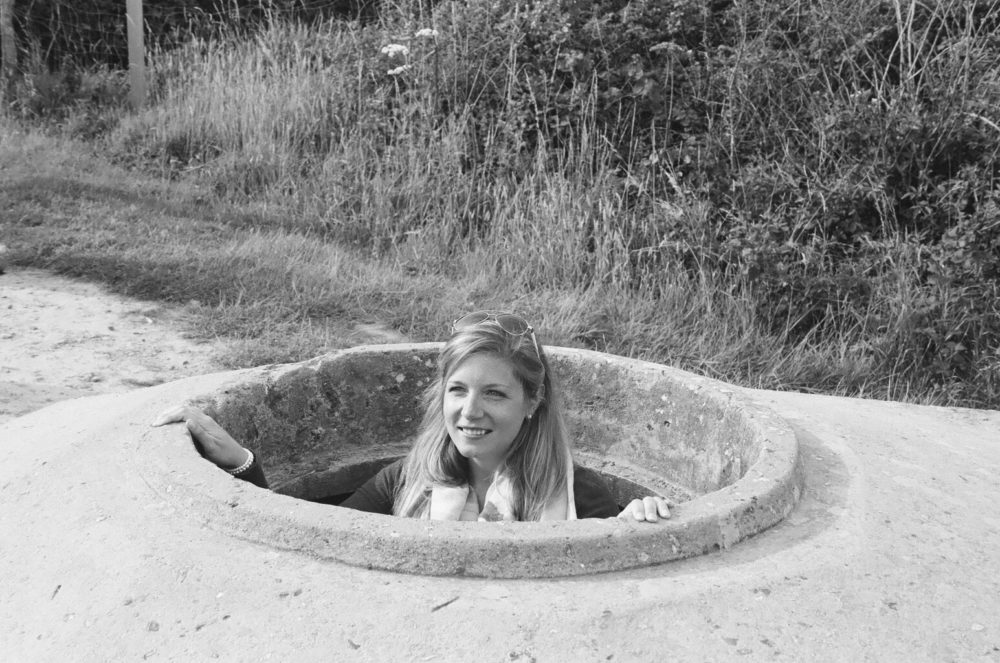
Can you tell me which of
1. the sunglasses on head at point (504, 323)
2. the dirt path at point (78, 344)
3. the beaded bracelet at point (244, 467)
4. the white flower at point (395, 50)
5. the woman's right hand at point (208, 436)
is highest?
the white flower at point (395, 50)

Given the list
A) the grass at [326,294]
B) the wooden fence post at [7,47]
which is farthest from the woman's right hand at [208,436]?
the wooden fence post at [7,47]

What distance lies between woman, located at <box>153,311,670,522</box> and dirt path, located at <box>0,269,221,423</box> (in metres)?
1.84

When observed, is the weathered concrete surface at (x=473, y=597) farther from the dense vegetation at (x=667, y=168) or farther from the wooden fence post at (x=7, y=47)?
the wooden fence post at (x=7, y=47)

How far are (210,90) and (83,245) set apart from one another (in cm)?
232

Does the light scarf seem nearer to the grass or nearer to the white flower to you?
the grass

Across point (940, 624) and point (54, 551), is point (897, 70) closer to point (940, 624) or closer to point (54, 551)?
point (940, 624)

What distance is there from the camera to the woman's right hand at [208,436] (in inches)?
99.1

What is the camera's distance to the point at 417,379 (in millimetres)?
3336

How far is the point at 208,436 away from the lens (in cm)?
253

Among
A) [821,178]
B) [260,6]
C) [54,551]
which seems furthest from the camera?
[260,6]

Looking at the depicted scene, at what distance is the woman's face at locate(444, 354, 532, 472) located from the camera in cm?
262

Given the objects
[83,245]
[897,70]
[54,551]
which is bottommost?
[83,245]

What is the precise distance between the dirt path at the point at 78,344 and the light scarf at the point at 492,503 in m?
1.98

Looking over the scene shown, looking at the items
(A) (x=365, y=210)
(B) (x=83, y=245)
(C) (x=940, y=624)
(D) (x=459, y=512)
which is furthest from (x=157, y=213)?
(C) (x=940, y=624)
